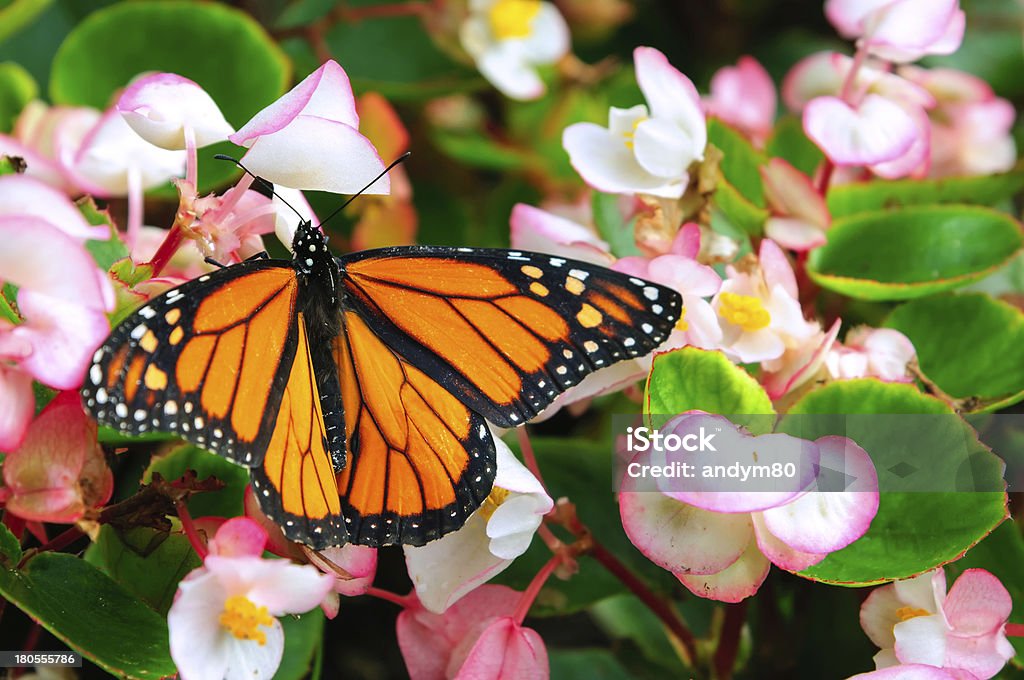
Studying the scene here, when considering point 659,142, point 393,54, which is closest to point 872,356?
point 659,142

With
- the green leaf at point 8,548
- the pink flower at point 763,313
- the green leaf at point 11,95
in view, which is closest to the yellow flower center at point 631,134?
the pink flower at point 763,313

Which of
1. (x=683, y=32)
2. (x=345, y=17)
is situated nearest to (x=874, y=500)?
(x=345, y=17)

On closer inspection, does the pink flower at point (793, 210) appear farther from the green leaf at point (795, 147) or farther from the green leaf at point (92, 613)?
the green leaf at point (92, 613)

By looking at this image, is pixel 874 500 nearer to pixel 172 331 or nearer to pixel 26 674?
pixel 172 331

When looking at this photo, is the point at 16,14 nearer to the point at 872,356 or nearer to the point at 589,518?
the point at 589,518

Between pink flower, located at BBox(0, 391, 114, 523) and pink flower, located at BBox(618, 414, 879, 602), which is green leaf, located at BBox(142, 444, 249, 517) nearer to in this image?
pink flower, located at BBox(0, 391, 114, 523)

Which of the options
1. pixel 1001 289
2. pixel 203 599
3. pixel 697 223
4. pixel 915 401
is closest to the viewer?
pixel 203 599
